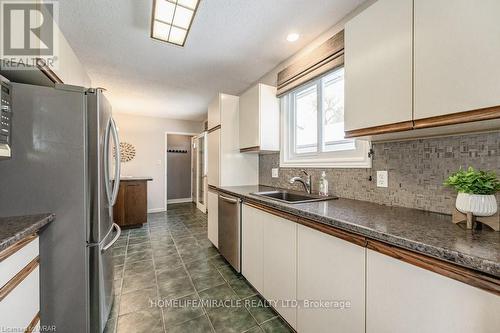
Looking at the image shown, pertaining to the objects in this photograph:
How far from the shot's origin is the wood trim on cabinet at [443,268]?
1.95ft

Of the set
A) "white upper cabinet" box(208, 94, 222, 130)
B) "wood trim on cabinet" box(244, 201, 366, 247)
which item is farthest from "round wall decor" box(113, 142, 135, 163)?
"wood trim on cabinet" box(244, 201, 366, 247)

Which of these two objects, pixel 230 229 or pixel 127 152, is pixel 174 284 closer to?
pixel 230 229

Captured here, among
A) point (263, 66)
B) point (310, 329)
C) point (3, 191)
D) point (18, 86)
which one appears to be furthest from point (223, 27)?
point (310, 329)

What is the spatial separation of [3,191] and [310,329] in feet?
6.41

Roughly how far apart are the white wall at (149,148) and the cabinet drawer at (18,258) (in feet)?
13.5

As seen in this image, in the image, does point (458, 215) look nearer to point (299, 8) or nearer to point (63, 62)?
point (299, 8)

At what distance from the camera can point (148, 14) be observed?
169 cm

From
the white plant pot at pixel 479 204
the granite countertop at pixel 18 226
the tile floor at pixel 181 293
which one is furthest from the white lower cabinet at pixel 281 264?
the granite countertop at pixel 18 226

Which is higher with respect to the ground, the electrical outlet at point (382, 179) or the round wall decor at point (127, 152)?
the round wall decor at point (127, 152)

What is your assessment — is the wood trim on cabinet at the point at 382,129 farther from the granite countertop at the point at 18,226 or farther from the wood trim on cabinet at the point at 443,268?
the granite countertop at the point at 18,226

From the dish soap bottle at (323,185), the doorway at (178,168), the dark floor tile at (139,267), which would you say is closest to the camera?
the dish soap bottle at (323,185)

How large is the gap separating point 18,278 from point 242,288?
1.54 meters

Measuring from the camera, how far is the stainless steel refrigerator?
3.82 ft

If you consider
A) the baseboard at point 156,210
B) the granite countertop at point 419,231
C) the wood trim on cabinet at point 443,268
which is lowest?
the baseboard at point 156,210
